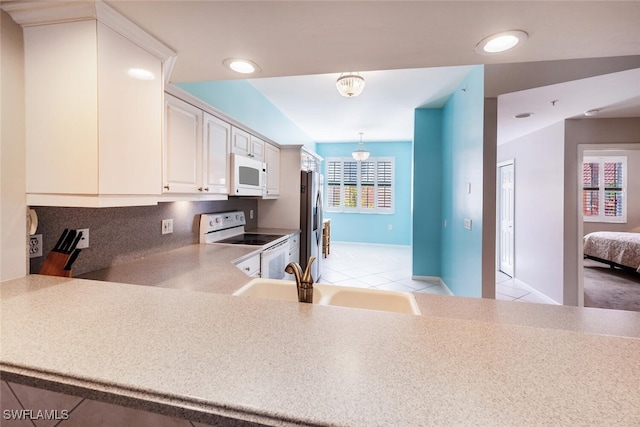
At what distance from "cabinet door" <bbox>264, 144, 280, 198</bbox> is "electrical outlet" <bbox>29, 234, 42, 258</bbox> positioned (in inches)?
90.3

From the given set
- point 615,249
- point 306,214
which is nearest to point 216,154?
point 306,214

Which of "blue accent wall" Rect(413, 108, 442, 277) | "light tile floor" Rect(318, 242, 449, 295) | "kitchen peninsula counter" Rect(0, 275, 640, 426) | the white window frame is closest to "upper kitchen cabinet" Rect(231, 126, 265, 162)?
"kitchen peninsula counter" Rect(0, 275, 640, 426)

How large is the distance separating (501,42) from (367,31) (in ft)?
1.91

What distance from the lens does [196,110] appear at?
1.98 m

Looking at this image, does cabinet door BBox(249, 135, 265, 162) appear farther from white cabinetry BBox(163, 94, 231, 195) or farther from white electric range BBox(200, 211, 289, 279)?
white electric range BBox(200, 211, 289, 279)

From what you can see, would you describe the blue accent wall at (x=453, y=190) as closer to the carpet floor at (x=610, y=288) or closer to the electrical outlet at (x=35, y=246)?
the carpet floor at (x=610, y=288)

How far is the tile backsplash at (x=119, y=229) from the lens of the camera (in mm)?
1343

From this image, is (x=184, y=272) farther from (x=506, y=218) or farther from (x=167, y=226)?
(x=506, y=218)

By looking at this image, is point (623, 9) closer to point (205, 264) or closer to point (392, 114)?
point (205, 264)

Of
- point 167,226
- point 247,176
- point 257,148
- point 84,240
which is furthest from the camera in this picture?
point 257,148

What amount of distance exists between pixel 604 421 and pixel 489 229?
7.92 ft

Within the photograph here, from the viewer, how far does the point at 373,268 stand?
495cm

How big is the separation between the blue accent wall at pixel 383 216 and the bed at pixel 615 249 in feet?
11.0

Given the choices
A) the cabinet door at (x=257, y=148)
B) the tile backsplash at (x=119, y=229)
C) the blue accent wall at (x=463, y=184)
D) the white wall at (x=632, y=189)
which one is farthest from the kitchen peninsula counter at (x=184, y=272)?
the white wall at (x=632, y=189)
